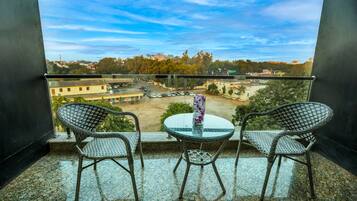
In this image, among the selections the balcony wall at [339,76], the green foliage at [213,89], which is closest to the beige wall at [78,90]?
the green foliage at [213,89]

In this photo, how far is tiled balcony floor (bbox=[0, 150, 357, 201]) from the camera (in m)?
1.75

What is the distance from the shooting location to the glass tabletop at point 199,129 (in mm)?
1608

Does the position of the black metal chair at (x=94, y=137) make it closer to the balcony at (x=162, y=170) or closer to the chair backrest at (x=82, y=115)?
the chair backrest at (x=82, y=115)

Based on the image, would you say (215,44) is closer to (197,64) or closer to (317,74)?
(197,64)

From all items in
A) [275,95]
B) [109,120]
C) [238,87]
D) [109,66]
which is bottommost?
[109,120]

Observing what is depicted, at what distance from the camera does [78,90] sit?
2439mm

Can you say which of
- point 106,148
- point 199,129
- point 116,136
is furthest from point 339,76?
point 106,148

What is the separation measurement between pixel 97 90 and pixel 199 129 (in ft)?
4.89

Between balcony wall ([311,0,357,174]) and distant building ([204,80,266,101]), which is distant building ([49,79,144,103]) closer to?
distant building ([204,80,266,101])

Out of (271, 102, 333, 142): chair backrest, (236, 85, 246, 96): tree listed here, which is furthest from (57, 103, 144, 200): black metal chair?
(271, 102, 333, 142): chair backrest

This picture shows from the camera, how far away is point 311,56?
8.46 feet

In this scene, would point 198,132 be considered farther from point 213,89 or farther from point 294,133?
point 213,89

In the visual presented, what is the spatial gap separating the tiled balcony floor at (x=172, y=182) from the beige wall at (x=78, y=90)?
808 millimetres

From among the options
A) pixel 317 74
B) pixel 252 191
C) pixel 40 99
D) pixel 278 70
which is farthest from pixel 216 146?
pixel 40 99
